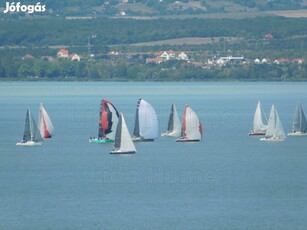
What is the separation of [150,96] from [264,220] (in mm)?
92650

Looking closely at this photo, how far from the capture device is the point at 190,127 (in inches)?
2534

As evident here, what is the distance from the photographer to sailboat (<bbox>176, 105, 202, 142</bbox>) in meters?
63.6

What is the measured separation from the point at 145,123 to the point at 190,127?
2.21m

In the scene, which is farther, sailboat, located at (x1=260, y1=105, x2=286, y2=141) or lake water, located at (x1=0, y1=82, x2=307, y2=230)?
sailboat, located at (x1=260, y1=105, x2=286, y2=141)

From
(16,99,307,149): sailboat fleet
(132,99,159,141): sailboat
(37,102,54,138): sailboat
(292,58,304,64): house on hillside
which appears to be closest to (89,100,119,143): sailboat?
(16,99,307,149): sailboat fleet

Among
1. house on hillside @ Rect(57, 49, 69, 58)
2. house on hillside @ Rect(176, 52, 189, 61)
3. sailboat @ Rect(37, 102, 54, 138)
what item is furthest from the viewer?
house on hillside @ Rect(57, 49, 69, 58)

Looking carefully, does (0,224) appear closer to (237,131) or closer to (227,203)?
(227,203)

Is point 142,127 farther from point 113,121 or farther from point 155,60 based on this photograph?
point 155,60

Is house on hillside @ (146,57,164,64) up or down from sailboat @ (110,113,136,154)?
down

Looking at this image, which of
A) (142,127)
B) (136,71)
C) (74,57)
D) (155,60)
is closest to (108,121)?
(142,127)

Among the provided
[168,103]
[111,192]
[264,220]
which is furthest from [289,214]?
[168,103]

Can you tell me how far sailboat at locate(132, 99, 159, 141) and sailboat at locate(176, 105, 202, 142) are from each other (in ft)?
4.56

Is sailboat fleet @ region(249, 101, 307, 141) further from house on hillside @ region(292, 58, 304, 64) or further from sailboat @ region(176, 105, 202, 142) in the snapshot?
house on hillside @ region(292, 58, 304, 64)

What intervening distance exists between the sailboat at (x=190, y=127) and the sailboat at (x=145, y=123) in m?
1.39
